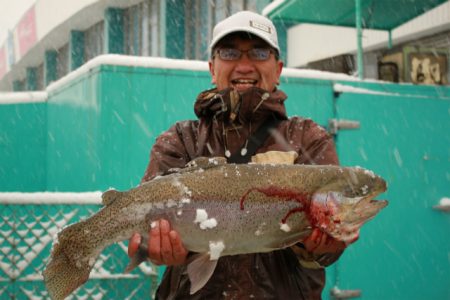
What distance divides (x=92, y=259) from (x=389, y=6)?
6247 millimetres

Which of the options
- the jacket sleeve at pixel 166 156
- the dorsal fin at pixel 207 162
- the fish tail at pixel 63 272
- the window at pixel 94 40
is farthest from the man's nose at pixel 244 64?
the window at pixel 94 40

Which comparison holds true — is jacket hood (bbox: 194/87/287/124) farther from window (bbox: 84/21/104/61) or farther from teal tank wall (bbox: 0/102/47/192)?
window (bbox: 84/21/104/61)

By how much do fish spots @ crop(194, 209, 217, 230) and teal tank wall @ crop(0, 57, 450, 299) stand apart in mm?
2588

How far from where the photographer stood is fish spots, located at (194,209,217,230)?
270 centimetres

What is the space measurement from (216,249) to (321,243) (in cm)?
51

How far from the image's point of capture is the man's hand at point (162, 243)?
2.69 metres

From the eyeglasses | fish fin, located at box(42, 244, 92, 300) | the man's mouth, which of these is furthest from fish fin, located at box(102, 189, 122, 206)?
the eyeglasses

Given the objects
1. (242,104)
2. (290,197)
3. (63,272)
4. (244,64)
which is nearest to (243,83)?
(244,64)

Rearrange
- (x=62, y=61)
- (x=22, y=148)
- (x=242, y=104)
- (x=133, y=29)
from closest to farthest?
(x=242, y=104) → (x=22, y=148) → (x=133, y=29) → (x=62, y=61)

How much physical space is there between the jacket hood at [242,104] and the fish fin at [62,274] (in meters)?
1.06

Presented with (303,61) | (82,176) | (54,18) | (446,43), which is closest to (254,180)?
(82,176)

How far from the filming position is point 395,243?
19.6ft

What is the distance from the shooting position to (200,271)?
2.66 meters

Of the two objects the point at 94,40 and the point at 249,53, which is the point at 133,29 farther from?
the point at 249,53
